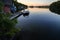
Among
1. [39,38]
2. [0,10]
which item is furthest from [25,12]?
[0,10]

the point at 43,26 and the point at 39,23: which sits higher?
the point at 43,26

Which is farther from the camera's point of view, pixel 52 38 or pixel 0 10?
pixel 52 38

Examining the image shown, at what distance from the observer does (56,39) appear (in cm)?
2386

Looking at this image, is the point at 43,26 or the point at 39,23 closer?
the point at 43,26

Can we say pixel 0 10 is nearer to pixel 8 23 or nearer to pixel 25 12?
pixel 8 23

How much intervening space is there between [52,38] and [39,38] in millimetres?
1764

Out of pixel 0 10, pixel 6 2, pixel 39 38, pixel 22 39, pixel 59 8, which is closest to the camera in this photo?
pixel 0 10

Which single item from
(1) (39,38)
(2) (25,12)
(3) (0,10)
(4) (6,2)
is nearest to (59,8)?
(2) (25,12)

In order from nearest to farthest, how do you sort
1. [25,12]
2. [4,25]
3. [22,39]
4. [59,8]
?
[4,25], [22,39], [25,12], [59,8]

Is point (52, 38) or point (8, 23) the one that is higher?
point (8, 23)

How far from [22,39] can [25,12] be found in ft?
115

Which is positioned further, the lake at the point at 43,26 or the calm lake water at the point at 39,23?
the calm lake water at the point at 39,23

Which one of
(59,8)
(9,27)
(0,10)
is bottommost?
(59,8)

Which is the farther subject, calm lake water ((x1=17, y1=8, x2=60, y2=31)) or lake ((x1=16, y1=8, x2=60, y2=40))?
calm lake water ((x1=17, y1=8, x2=60, y2=31))
